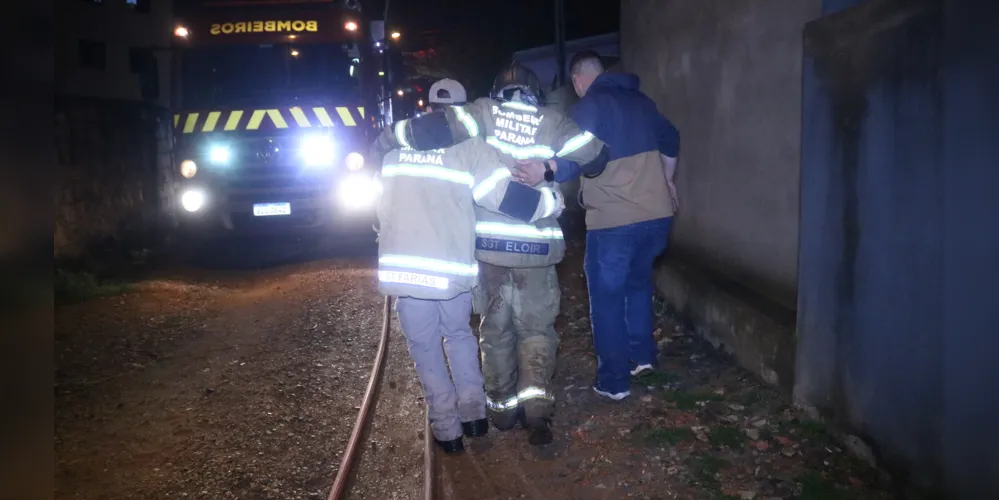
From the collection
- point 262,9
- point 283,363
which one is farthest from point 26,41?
point 262,9

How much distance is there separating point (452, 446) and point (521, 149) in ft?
5.60

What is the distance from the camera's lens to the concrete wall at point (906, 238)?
9.22 feet

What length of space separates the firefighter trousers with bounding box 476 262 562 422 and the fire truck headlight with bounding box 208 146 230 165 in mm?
7084

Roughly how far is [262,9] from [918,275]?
901 cm

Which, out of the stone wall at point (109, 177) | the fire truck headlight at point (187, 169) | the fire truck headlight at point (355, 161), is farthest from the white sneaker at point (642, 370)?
the stone wall at point (109, 177)

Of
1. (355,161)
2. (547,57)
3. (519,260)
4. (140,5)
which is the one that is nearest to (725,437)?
(519,260)

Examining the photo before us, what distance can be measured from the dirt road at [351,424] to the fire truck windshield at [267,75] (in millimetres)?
4021

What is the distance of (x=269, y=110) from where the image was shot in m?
10.2

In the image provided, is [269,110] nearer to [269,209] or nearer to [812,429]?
[269,209]

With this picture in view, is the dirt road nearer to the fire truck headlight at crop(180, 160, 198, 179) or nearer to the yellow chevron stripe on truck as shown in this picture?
the fire truck headlight at crop(180, 160, 198, 179)

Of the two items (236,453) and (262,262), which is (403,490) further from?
(262,262)

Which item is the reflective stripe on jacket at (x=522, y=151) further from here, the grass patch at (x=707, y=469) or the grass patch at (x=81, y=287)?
the grass patch at (x=81, y=287)

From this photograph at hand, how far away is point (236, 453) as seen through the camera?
4.40 meters

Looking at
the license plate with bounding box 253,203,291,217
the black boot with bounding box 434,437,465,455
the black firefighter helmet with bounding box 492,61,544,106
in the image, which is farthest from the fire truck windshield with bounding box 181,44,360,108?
the black boot with bounding box 434,437,465,455
